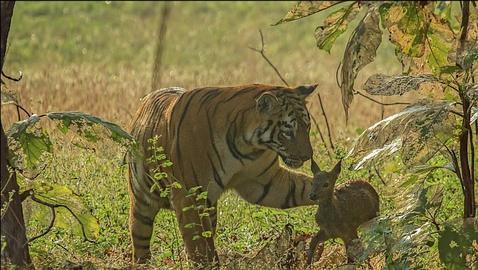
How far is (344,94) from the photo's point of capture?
20.6 feet

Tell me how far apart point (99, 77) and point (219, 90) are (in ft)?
23.3

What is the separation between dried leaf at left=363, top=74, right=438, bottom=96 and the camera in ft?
21.6

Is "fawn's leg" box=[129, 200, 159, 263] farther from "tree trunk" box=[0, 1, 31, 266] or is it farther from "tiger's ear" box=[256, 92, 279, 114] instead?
"tree trunk" box=[0, 1, 31, 266]

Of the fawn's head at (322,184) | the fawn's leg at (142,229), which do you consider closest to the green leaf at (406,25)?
the fawn's head at (322,184)

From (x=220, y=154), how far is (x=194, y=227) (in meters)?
0.46

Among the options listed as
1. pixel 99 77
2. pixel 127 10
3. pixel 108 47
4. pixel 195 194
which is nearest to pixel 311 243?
pixel 195 194

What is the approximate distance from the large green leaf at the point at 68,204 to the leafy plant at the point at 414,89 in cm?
139

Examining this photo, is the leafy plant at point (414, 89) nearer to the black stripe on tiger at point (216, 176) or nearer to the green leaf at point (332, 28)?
the green leaf at point (332, 28)

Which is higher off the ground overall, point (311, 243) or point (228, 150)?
point (228, 150)

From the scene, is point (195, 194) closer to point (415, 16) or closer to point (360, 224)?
point (360, 224)

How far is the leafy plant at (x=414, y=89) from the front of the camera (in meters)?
6.37

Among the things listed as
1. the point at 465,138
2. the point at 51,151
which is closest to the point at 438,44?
the point at 465,138

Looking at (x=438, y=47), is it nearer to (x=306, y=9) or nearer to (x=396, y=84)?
(x=396, y=84)

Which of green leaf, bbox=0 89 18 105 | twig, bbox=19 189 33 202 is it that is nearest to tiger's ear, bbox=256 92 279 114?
twig, bbox=19 189 33 202
